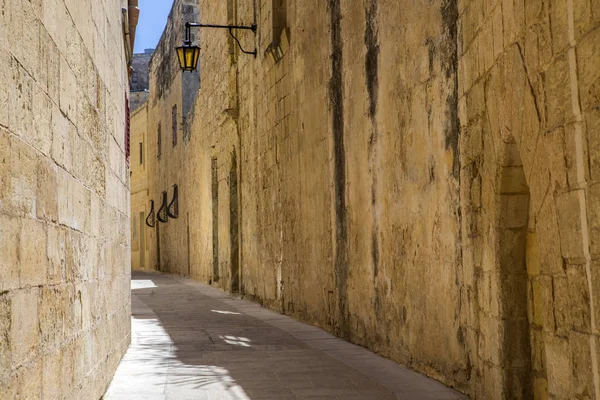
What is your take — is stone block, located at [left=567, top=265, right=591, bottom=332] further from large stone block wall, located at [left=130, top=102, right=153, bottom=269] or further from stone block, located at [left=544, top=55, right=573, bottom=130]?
large stone block wall, located at [left=130, top=102, right=153, bottom=269]

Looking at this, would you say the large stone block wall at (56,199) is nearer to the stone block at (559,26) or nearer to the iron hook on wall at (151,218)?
the stone block at (559,26)

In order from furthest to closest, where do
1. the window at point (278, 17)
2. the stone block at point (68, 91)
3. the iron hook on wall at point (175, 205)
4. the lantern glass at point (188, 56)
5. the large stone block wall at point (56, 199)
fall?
the iron hook on wall at point (175, 205) < the lantern glass at point (188, 56) < the window at point (278, 17) < the stone block at point (68, 91) < the large stone block wall at point (56, 199)

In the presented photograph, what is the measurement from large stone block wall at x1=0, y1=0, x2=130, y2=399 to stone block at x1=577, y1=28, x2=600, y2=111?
1874 millimetres

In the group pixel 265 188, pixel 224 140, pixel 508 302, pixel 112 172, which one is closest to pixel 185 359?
pixel 112 172

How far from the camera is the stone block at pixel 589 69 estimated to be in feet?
8.78

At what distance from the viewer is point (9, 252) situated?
7.74 feet

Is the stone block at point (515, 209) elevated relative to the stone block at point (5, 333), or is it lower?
elevated

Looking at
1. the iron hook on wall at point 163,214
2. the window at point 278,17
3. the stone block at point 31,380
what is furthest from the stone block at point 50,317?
the iron hook on wall at point 163,214

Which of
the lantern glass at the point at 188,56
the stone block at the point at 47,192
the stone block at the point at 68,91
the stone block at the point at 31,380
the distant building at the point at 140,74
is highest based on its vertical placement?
the distant building at the point at 140,74

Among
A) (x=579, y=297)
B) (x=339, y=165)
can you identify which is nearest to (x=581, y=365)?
(x=579, y=297)

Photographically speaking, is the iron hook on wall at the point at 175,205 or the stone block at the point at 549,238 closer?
the stone block at the point at 549,238

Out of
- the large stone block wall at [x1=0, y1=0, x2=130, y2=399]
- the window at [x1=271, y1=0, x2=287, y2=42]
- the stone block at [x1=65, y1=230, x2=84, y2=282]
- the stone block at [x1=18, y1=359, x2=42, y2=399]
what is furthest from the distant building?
the stone block at [x1=18, y1=359, x2=42, y2=399]

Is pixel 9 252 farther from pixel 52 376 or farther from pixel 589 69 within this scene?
pixel 589 69

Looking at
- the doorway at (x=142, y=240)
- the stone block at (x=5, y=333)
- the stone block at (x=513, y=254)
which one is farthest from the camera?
the doorway at (x=142, y=240)
